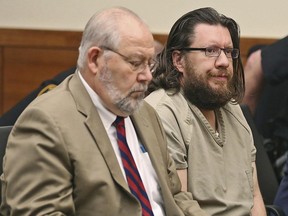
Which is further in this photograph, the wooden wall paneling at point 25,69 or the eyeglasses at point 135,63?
the wooden wall paneling at point 25,69

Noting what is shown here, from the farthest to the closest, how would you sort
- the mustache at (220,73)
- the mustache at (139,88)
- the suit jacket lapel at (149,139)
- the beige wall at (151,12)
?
the beige wall at (151,12)
the mustache at (220,73)
the suit jacket lapel at (149,139)
the mustache at (139,88)

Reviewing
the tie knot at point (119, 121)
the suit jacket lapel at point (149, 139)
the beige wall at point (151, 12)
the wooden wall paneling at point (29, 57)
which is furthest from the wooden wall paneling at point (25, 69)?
the tie knot at point (119, 121)

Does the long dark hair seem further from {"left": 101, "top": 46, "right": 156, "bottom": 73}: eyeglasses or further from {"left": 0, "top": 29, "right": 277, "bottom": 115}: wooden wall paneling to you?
{"left": 0, "top": 29, "right": 277, "bottom": 115}: wooden wall paneling

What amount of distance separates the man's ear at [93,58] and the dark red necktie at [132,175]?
0.21 metres

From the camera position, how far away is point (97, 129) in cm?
244

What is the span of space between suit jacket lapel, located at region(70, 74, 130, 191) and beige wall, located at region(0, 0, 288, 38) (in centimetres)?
284

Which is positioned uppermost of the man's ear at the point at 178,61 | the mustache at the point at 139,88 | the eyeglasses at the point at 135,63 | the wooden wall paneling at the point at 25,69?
the eyeglasses at the point at 135,63

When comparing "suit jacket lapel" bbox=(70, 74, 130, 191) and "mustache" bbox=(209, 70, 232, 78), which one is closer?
"suit jacket lapel" bbox=(70, 74, 130, 191)

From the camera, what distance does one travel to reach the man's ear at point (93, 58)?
8.11 feet

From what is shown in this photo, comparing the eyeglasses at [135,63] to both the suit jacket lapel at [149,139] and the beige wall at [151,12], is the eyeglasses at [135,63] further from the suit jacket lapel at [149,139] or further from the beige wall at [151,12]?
the beige wall at [151,12]

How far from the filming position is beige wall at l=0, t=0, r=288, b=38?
206 inches

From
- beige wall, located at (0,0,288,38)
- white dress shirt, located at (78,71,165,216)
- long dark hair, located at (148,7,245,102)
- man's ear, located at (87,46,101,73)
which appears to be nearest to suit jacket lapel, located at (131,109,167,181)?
white dress shirt, located at (78,71,165,216)

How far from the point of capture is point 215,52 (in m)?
3.12

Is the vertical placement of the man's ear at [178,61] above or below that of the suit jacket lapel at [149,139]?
above
